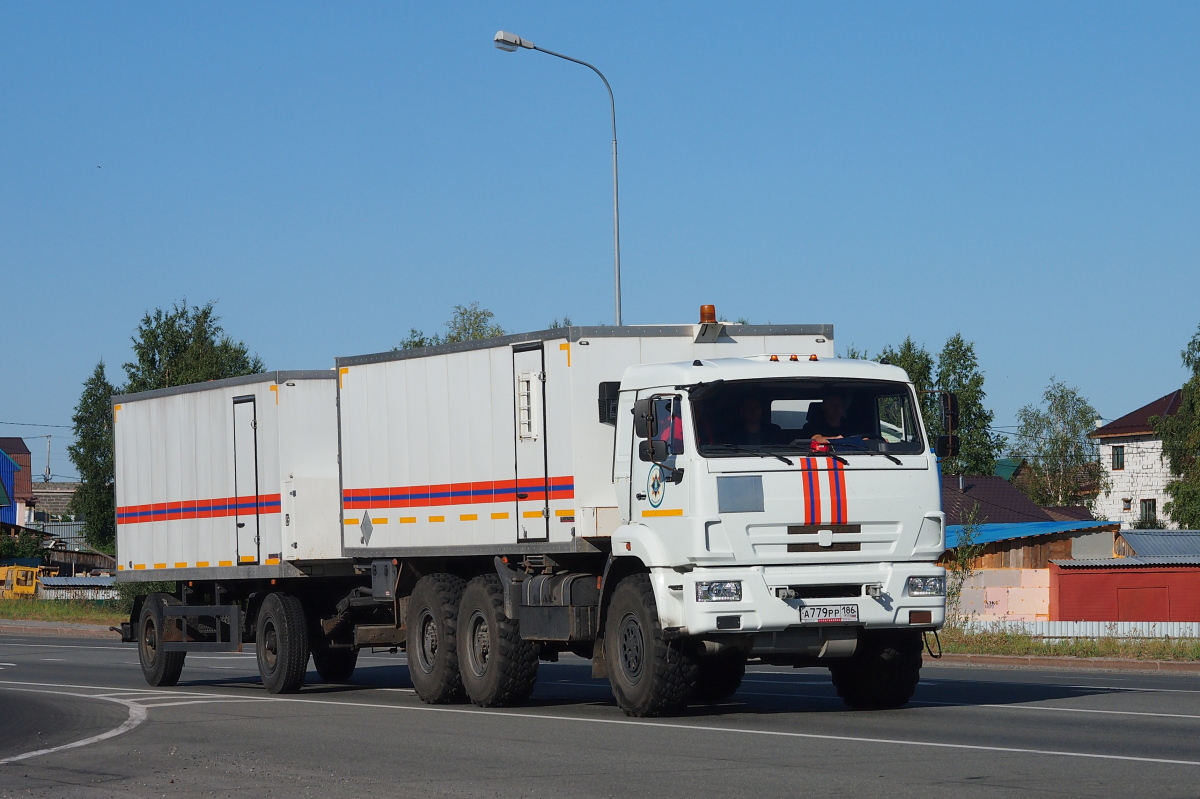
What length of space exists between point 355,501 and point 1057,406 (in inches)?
3814

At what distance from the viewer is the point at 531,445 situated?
15.9 m

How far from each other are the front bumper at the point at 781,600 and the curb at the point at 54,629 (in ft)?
101

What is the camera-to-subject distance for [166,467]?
71.4ft

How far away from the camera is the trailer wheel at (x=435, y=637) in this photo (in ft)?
55.0

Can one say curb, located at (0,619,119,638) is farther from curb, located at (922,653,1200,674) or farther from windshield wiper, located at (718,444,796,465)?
windshield wiper, located at (718,444,796,465)

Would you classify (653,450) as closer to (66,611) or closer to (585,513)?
(585,513)

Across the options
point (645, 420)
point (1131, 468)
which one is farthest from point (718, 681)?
point (1131, 468)

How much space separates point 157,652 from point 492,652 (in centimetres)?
719

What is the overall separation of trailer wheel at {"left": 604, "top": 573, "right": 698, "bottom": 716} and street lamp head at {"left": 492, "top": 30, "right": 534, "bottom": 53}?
13116 millimetres

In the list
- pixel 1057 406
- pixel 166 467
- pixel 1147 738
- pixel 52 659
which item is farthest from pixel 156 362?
pixel 1057 406

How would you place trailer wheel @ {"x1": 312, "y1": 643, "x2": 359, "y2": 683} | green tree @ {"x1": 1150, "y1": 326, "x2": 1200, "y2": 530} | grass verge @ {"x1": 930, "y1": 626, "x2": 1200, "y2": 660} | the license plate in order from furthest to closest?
green tree @ {"x1": 1150, "y1": 326, "x2": 1200, "y2": 530} → grass verge @ {"x1": 930, "y1": 626, "x2": 1200, "y2": 660} → trailer wheel @ {"x1": 312, "y1": 643, "x2": 359, "y2": 683} → the license plate

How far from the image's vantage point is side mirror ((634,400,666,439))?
14.1 meters

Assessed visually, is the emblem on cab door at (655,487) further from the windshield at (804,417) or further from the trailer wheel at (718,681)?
the trailer wheel at (718,681)

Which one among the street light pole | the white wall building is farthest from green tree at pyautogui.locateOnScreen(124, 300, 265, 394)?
the white wall building
